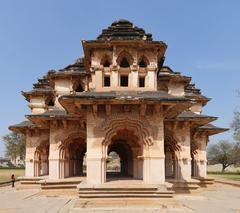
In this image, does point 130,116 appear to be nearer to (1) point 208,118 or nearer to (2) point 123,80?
(2) point 123,80

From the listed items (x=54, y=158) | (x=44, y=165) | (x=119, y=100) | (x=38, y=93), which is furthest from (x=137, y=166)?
(x=44, y=165)

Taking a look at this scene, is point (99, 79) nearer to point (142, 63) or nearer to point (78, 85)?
point (142, 63)

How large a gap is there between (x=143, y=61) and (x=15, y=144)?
6393 cm

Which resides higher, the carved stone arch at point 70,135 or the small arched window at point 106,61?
the small arched window at point 106,61

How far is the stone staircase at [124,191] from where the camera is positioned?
11641mm

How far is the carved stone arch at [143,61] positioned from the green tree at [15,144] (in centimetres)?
6134

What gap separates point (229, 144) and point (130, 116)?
7411cm

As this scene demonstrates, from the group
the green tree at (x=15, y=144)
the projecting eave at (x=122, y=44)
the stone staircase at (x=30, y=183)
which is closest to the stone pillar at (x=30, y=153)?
the stone staircase at (x=30, y=183)

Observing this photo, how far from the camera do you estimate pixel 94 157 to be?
12.4 meters

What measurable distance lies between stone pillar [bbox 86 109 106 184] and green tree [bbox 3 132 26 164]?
61.9 meters

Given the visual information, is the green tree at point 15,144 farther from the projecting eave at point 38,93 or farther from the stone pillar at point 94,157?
the stone pillar at point 94,157

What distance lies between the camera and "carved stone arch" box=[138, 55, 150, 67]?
14.1 metres

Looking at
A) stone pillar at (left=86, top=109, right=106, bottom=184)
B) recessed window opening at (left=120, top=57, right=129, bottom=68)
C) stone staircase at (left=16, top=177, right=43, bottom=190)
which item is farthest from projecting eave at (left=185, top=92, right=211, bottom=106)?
stone staircase at (left=16, top=177, right=43, bottom=190)

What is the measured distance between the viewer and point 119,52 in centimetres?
1393
